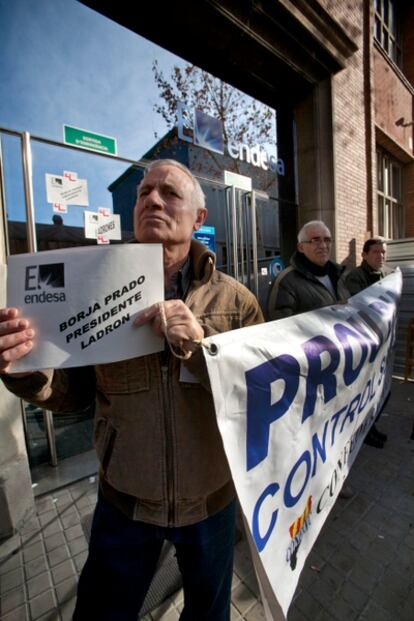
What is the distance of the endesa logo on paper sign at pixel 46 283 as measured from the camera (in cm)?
78

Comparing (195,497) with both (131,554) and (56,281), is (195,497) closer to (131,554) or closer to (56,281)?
(131,554)

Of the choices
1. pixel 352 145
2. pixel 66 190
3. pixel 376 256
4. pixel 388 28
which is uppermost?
pixel 388 28

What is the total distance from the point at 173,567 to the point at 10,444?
142cm

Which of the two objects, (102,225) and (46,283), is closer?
(46,283)

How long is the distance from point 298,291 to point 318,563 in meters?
1.76

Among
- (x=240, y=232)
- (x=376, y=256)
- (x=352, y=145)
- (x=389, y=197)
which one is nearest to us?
(x=376, y=256)

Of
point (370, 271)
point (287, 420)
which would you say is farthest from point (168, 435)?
point (370, 271)

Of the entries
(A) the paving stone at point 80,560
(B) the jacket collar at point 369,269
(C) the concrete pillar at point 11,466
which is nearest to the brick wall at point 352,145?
(B) the jacket collar at point 369,269

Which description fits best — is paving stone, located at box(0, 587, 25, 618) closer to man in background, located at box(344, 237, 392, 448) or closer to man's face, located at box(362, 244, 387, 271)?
man in background, located at box(344, 237, 392, 448)

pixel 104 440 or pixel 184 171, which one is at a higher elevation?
pixel 184 171

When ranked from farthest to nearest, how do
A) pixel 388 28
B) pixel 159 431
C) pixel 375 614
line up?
pixel 388 28, pixel 375 614, pixel 159 431

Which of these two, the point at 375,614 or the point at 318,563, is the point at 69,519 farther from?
the point at 375,614

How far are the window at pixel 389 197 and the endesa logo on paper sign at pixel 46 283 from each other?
8937 millimetres

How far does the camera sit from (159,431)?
1.03 meters
